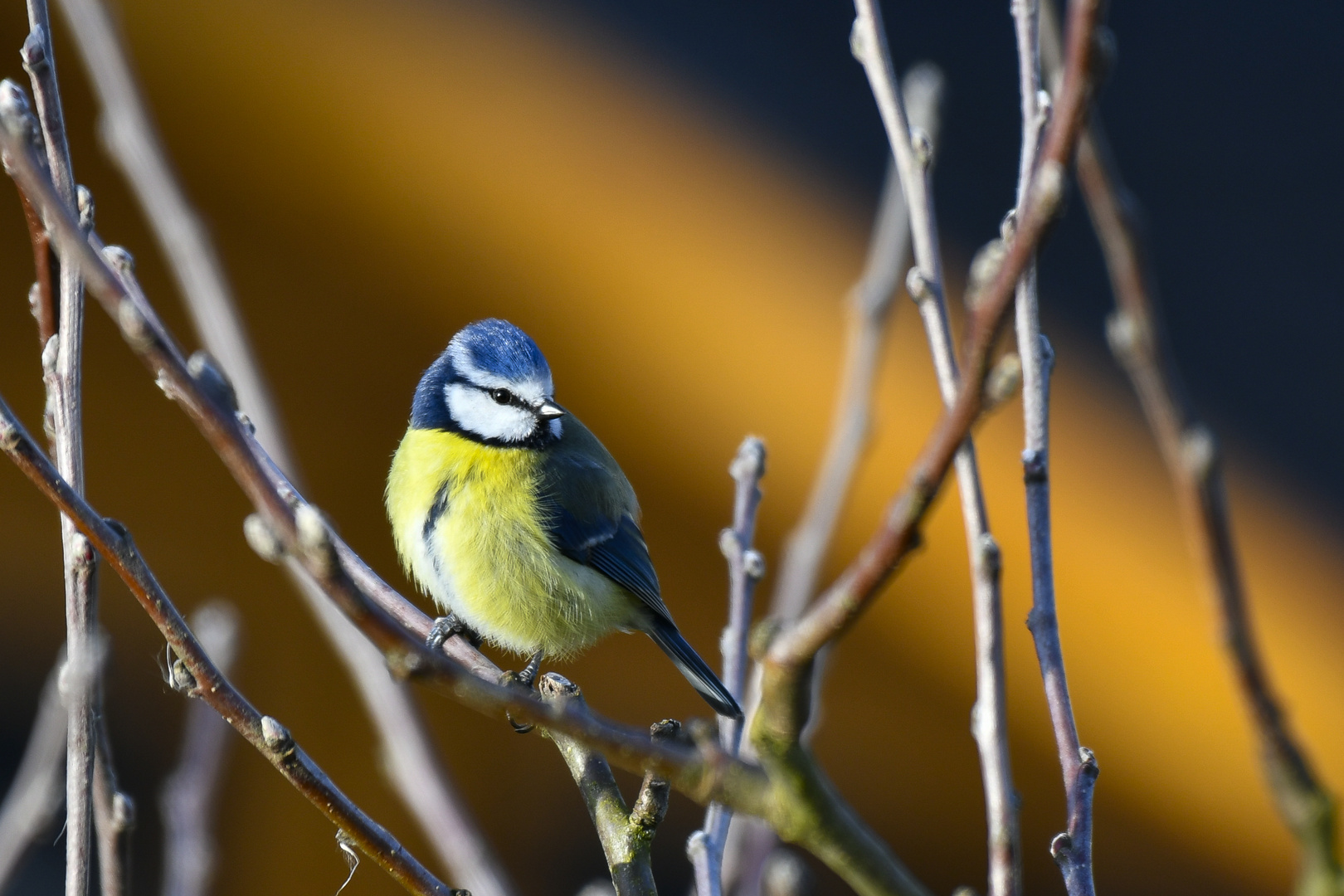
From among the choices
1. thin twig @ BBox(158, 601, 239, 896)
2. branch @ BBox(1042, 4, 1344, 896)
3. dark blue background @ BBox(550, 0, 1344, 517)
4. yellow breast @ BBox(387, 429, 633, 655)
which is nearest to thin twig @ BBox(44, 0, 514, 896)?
thin twig @ BBox(158, 601, 239, 896)

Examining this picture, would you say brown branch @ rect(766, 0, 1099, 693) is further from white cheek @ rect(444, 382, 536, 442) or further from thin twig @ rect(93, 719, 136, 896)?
white cheek @ rect(444, 382, 536, 442)

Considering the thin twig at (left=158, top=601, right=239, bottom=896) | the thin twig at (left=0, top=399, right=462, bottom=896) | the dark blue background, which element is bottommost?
the thin twig at (left=158, top=601, right=239, bottom=896)

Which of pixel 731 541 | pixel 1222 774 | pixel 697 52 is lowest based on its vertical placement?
pixel 1222 774

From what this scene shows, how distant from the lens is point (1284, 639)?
1.77m

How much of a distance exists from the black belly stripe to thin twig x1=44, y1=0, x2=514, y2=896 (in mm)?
476

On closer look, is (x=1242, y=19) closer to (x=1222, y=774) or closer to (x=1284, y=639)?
(x=1284, y=639)

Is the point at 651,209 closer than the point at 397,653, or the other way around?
the point at 397,653

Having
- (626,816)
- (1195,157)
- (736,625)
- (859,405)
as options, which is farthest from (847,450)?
(1195,157)

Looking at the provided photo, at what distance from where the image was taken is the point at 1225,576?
0.33m

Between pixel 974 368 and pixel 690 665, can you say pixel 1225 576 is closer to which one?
pixel 974 368

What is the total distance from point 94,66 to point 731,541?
0.58 meters

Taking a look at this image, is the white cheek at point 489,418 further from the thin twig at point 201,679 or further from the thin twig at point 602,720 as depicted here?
the thin twig at point 602,720

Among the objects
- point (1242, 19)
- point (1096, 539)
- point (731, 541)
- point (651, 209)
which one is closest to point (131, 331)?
point (731, 541)

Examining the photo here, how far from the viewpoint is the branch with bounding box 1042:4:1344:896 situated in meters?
0.33
